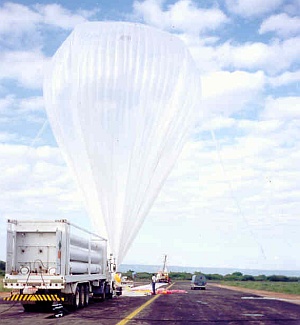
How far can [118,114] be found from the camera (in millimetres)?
26969

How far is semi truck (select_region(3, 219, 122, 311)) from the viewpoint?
22312mm

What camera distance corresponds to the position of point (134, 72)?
1069 inches

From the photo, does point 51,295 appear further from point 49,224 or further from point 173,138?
point 173,138

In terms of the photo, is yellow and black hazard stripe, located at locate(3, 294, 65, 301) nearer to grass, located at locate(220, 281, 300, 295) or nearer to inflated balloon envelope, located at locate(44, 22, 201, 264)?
inflated balloon envelope, located at locate(44, 22, 201, 264)

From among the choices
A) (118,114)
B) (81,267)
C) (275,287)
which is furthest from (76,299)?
(275,287)

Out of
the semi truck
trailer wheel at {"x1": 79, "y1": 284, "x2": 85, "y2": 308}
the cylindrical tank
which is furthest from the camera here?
trailer wheel at {"x1": 79, "y1": 284, "x2": 85, "y2": 308}

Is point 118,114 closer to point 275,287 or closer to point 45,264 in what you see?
point 45,264

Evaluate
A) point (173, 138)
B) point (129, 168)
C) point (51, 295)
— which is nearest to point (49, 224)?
point (51, 295)

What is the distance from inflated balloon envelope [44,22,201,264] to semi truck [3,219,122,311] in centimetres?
256

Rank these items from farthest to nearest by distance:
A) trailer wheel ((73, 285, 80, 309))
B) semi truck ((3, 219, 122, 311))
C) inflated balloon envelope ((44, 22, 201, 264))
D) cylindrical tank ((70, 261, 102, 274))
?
inflated balloon envelope ((44, 22, 201, 264))
trailer wheel ((73, 285, 80, 309))
cylindrical tank ((70, 261, 102, 274))
semi truck ((3, 219, 122, 311))

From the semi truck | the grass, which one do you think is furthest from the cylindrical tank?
the grass

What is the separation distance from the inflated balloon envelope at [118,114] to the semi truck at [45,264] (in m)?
2.56

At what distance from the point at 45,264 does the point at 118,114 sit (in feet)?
25.3

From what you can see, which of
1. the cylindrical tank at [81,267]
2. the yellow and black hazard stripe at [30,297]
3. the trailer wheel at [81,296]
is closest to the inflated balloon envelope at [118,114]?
the cylindrical tank at [81,267]
